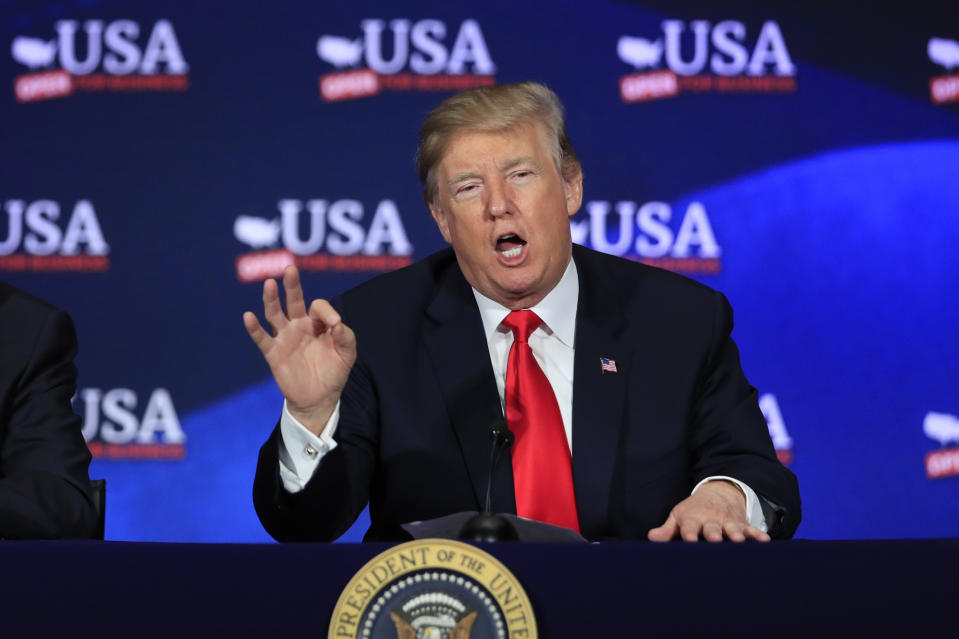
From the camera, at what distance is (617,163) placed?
370 cm

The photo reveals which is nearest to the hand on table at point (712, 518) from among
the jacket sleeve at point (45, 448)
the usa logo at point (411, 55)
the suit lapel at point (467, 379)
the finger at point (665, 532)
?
the finger at point (665, 532)

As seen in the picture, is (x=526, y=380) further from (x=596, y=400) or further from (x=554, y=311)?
(x=554, y=311)

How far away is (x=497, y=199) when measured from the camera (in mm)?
2076

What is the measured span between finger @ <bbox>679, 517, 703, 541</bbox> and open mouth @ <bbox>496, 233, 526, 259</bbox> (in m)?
0.70

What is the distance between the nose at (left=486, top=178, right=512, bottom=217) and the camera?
2070 millimetres

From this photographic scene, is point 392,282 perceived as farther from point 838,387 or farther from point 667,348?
point 838,387

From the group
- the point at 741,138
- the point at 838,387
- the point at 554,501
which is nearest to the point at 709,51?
the point at 741,138

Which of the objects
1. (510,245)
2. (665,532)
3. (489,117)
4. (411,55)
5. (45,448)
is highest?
(411,55)

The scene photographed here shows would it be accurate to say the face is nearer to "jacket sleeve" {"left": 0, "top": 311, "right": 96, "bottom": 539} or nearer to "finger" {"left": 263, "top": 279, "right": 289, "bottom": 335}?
"finger" {"left": 263, "top": 279, "right": 289, "bottom": 335}

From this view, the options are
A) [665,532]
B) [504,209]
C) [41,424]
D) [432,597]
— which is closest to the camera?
[432,597]

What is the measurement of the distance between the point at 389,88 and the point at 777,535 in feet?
7.86

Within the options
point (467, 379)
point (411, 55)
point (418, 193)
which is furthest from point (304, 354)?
point (411, 55)

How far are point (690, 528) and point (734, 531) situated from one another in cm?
10

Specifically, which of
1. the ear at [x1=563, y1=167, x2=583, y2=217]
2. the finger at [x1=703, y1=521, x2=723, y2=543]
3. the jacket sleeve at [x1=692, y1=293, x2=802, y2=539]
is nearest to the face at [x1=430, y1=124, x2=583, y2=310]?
the ear at [x1=563, y1=167, x2=583, y2=217]
